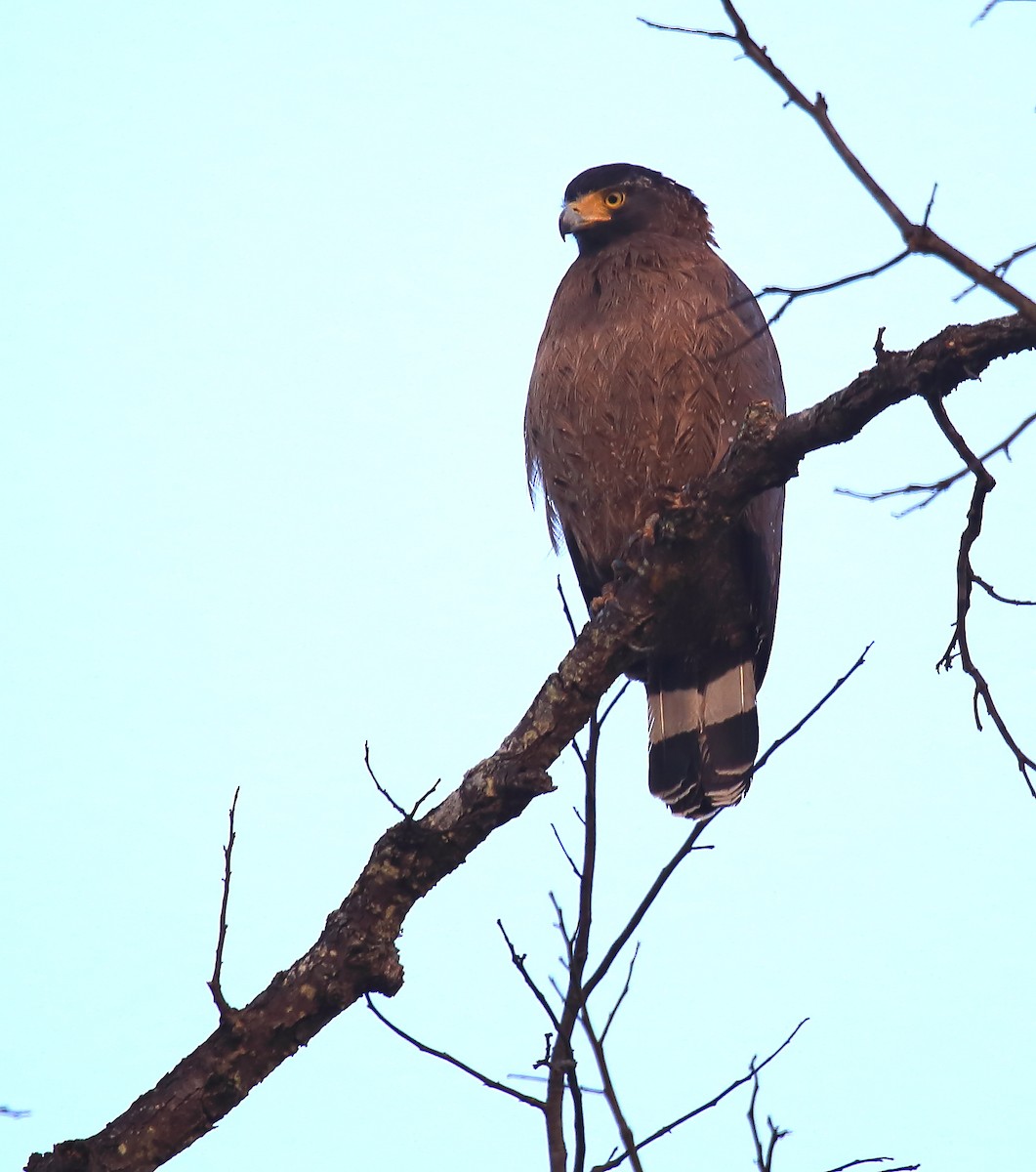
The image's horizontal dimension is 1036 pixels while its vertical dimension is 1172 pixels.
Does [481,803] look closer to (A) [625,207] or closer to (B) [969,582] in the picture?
(B) [969,582]

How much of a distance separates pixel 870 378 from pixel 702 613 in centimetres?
189

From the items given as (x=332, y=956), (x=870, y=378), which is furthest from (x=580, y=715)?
(x=870, y=378)

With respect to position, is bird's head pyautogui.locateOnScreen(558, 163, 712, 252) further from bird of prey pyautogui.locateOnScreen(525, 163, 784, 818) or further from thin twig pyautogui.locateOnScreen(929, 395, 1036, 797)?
thin twig pyautogui.locateOnScreen(929, 395, 1036, 797)

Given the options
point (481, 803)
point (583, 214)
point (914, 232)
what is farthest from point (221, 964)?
point (583, 214)

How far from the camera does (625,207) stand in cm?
502

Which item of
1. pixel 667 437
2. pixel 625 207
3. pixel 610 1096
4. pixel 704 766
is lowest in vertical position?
pixel 610 1096

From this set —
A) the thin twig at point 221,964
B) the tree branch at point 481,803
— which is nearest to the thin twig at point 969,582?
the tree branch at point 481,803

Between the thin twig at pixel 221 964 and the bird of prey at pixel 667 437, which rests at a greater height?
the bird of prey at pixel 667 437

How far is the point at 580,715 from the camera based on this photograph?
333 cm

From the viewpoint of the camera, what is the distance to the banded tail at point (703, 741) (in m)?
4.53

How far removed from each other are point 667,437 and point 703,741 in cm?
104

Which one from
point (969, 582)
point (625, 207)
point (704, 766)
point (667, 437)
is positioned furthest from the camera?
point (625, 207)

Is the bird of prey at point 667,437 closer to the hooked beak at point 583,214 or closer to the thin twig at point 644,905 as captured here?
the hooked beak at point 583,214

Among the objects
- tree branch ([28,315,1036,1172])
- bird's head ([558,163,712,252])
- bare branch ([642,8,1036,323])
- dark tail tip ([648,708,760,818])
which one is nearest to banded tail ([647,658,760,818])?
dark tail tip ([648,708,760,818])
